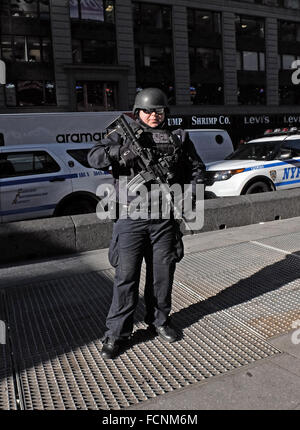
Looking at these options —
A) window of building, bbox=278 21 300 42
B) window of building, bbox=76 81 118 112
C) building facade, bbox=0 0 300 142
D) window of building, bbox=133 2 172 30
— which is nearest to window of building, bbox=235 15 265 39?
building facade, bbox=0 0 300 142

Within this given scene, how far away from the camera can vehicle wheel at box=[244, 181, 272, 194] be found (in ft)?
28.0

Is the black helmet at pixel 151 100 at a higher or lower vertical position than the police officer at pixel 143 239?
higher

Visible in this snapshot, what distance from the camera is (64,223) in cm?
602

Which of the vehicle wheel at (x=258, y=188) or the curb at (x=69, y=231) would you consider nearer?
the curb at (x=69, y=231)

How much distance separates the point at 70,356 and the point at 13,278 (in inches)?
83.8

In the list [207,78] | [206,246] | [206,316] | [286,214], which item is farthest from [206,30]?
[206,316]

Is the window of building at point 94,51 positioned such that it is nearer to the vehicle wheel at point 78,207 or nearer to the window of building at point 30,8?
the window of building at point 30,8

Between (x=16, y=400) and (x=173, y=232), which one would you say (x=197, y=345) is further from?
(x=16, y=400)

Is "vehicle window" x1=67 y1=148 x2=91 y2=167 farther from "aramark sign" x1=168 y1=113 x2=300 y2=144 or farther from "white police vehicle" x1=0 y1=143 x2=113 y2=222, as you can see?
"aramark sign" x1=168 y1=113 x2=300 y2=144

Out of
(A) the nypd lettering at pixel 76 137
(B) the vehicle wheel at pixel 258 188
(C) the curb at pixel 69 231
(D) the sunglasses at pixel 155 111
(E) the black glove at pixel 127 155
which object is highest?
(A) the nypd lettering at pixel 76 137

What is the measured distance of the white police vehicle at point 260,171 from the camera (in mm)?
8492

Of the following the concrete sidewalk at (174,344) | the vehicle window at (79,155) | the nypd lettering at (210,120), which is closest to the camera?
the concrete sidewalk at (174,344)

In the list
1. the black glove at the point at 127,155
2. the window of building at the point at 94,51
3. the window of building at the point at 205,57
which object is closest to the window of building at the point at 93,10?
the window of building at the point at 94,51

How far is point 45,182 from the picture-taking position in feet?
24.2
